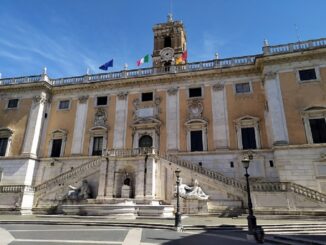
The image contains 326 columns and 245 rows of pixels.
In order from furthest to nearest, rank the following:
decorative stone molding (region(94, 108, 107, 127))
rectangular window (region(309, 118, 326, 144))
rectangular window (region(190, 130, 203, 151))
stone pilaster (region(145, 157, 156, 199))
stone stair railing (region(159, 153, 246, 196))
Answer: decorative stone molding (region(94, 108, 107, 127)) → rectangular window (region(190, 130, 203, 151)) → rectangular window (region(309, 118, 326, 144)) → stone pilaster (region(145, 157, 156, 199)) → stone stair railing (region(159, 153, 246, 196))

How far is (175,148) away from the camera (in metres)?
24.7

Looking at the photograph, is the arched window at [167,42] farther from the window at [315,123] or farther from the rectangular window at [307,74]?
the window at [315,123]

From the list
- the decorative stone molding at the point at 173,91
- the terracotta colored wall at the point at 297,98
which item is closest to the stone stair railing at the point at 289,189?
the terracotta colored wall at the point at 297,98

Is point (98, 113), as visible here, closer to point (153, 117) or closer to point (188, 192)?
point (153, 117)

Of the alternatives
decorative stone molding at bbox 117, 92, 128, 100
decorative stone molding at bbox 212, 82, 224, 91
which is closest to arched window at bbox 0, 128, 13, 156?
decorative stone molding at bbox 117, 92, 128, 100

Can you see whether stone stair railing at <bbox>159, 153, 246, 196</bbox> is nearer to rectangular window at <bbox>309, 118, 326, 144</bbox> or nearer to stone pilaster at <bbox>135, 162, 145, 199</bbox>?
stone pilaster at <bbox>135, 162, 145, 199</bbox>

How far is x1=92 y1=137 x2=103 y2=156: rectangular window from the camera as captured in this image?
87.0 feet

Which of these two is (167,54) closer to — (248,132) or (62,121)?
(62,121)

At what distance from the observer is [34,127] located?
27391mm

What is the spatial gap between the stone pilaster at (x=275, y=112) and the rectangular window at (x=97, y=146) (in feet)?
53.5

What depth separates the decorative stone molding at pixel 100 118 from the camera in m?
27.5

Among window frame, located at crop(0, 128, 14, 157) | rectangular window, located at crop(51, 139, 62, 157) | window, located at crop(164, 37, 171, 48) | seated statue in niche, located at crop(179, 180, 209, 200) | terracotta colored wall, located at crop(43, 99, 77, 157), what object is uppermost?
window, located at crop(164, 37, 171, 48)

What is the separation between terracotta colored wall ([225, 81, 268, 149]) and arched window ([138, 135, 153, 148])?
305 inches

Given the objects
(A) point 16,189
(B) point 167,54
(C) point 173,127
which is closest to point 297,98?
(C) point 173,127
